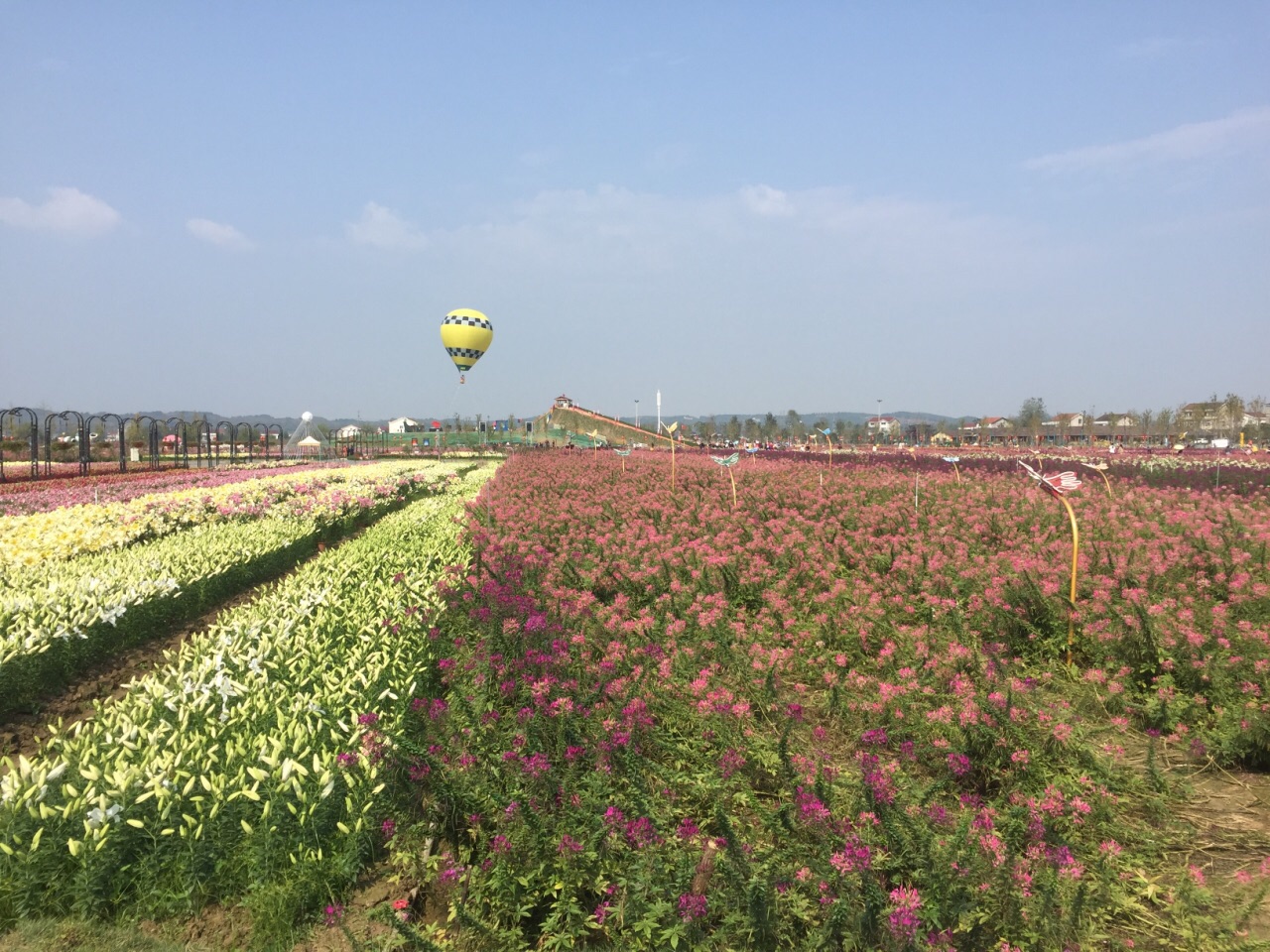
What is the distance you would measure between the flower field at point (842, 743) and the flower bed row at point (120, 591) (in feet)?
8.69

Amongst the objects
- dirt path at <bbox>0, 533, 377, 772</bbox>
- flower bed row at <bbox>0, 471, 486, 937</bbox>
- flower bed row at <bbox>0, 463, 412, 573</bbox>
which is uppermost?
flower bed row at <bbox>0, 463, 412, 573</bbox>

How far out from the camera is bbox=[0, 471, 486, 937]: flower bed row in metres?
2.67

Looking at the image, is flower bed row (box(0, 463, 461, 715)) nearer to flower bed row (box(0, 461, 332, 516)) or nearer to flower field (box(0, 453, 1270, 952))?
flower field (box(0, 453, 1270, 952))

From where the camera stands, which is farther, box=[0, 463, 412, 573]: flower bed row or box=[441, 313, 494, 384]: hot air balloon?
box=[441, 313, 494, 384]: hot air balloon

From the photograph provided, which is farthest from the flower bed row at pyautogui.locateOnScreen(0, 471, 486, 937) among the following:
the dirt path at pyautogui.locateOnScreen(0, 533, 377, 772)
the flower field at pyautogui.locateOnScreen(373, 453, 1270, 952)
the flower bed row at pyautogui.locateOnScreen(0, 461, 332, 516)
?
the flower bed row at pyautogui.locateOnScreen(0, 461, 332, 516)

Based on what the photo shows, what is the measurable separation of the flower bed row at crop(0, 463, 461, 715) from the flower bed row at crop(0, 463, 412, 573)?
30cm

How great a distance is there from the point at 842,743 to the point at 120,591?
5.85 meters

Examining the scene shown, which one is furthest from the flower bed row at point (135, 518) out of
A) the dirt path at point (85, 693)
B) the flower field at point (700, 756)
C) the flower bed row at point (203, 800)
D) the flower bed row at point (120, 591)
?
the flower bed row at point (203, 800)

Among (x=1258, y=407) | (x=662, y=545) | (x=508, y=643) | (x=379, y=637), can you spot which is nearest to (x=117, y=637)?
(x=379, y=637)

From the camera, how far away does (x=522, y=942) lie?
249 centimetres

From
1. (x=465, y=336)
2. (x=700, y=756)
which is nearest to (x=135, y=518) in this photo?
(x=700, y=756)

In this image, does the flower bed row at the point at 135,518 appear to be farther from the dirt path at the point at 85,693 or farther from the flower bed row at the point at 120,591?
the dirt path at the point at 85,693

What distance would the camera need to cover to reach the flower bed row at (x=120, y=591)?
184 inches

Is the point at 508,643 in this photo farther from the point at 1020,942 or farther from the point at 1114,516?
the point at 1114,516
